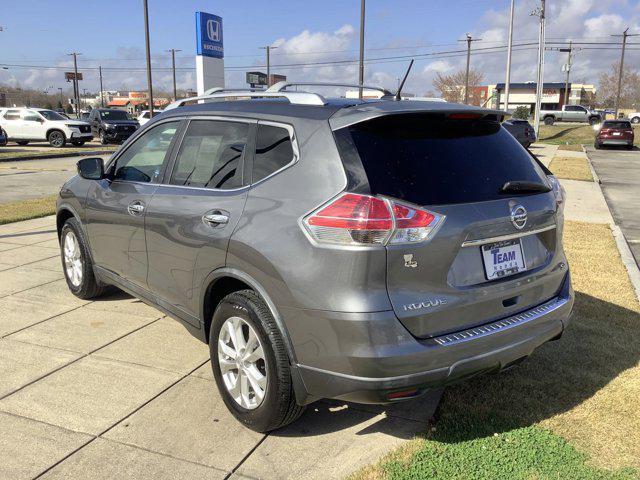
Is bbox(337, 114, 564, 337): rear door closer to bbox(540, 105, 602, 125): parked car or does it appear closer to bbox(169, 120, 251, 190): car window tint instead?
bbox(169, 120, 251, 190): car window tint

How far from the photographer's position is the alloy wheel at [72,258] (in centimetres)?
518

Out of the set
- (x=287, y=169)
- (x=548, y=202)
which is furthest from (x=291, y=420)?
(x=548, y=202)

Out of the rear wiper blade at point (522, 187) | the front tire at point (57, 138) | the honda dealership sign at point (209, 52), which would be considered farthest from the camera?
the front tire at point (57, 138)

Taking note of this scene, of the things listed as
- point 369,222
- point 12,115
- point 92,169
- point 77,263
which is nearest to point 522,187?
point 369,222

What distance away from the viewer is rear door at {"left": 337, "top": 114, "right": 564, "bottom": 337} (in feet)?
8.47

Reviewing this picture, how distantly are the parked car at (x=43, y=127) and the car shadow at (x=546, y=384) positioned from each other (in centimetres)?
2873

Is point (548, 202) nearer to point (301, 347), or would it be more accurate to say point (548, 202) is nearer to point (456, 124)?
point (456, 124)

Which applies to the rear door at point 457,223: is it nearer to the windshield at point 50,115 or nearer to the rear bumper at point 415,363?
the rear bumper at point 415,363

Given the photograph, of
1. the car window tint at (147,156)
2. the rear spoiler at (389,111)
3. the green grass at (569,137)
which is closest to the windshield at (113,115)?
the green grass at (569,137)

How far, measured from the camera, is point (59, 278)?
19.5 ft

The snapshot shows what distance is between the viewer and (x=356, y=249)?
2.50 m

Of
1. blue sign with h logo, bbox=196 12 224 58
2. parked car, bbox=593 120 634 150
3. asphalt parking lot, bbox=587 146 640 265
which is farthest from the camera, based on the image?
parked car, bbox=593 120 634 150

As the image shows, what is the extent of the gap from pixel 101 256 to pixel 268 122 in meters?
2.28

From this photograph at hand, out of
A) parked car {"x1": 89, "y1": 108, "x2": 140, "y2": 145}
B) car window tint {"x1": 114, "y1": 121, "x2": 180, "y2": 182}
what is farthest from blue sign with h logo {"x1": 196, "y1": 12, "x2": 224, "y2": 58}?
car window tint {"x1": 114, "y1": 121, "x2": 180, "y2": 182}
